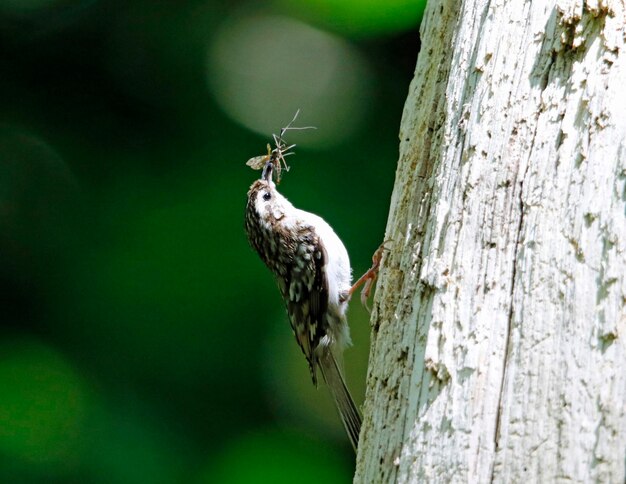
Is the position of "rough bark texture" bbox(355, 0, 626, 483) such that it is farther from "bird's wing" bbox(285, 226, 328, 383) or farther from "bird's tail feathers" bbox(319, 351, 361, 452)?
"bird's wing" bbox(285, 226, 328, 383)

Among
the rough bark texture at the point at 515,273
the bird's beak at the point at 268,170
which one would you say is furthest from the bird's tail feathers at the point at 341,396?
the rough bark texture at the point at 515,273

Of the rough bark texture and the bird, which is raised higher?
the bird

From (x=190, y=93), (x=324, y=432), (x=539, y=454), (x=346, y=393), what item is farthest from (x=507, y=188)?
(x=190, y=93)

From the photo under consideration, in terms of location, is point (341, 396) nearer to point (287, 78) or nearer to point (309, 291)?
point (309, 291)

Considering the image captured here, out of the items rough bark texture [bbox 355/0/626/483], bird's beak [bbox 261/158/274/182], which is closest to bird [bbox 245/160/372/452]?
bird's beak [bbox 261/158/274/182]

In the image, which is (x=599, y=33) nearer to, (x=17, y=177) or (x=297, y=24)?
(x=297, y=24)

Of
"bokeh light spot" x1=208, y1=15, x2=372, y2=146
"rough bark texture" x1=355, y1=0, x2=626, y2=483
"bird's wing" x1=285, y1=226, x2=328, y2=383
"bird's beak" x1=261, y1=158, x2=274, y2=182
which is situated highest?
"bokeh light spot" x1=208, y1=15, x2=372, y2=146
